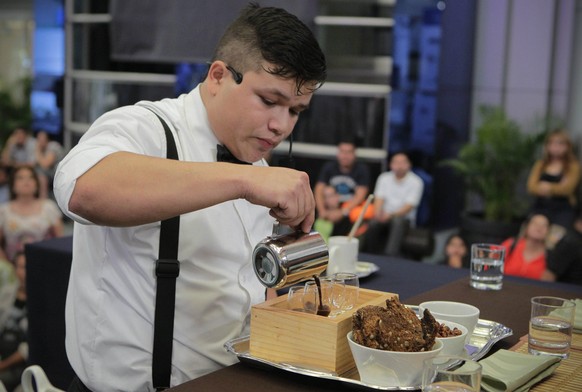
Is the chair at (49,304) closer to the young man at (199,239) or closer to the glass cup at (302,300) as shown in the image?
the young man at (199,239)

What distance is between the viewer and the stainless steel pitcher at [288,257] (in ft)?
4.46

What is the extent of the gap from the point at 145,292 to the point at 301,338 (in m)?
0.40

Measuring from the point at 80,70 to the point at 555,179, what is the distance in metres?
6.09

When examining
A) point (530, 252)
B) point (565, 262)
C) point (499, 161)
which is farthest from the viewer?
point (499, 161)

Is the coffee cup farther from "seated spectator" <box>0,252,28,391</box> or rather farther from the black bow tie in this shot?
"seated spectator" <box>0,252,28,391</box>

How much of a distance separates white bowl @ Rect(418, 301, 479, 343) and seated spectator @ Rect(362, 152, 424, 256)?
4.95 m

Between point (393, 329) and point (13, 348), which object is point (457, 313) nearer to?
point (393, 329)

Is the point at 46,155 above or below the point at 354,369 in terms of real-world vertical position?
below

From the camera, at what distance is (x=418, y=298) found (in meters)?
1.94

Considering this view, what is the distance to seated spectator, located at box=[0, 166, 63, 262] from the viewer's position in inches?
208

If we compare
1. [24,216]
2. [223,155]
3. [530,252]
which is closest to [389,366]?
[223,155]

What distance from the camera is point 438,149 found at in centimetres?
827

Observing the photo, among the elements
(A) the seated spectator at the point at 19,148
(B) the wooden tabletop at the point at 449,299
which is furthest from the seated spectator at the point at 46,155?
(B) the wooden tabletop at the point at 449,299

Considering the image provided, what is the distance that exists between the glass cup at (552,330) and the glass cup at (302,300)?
0.48m
